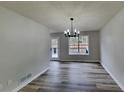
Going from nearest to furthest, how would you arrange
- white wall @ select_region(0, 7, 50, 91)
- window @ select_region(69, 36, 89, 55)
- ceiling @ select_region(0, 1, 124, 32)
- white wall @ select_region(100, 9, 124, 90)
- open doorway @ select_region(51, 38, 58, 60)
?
ceiling @ select_region(0, 1, 124, 32)
white wall @ select_region(0, 7, 50, 91)
white wall @ select_region(100, 9, 124, 90)
window @ select_region(69, 36, 89, 55)
open doorway @ select_region(51, 38, 58, 60)

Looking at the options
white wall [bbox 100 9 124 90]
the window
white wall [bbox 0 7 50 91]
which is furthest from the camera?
the window

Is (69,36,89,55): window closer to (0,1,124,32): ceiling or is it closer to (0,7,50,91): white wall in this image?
(0,7,50,91): white wall

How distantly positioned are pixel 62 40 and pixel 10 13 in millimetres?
6589

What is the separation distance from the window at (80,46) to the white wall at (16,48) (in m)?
4.80

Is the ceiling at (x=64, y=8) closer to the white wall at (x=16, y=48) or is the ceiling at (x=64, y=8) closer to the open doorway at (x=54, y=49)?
the white wall at (x=16, y=48)

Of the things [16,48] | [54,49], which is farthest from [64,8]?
[54,49]

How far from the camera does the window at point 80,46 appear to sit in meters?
9.52

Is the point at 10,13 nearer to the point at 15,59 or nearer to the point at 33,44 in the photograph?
the point at 15,59

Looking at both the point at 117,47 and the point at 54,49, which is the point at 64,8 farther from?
the point at 54,49

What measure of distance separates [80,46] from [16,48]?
21.5 ft

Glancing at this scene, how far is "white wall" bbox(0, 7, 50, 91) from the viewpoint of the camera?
10.3 feet

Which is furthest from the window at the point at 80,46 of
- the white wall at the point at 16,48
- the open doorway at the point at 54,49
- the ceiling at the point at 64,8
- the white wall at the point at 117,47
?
the ceiling at the point at 64,8

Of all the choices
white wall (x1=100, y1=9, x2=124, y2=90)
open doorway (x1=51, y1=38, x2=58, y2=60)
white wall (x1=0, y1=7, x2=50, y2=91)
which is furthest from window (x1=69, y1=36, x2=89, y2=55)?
white wall (x1=0, y1=7, x2=50, y2=91)

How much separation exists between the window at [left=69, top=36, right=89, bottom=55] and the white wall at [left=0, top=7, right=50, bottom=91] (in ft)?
15.8
